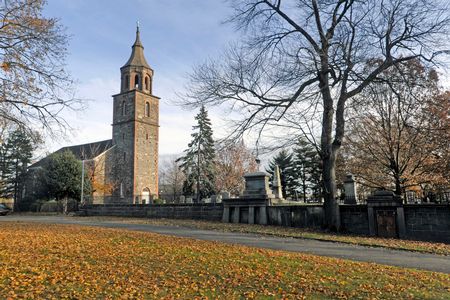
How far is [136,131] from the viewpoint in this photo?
44.6 metres

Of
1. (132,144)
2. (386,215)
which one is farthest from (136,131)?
(386,215)

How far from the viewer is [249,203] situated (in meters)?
18.2

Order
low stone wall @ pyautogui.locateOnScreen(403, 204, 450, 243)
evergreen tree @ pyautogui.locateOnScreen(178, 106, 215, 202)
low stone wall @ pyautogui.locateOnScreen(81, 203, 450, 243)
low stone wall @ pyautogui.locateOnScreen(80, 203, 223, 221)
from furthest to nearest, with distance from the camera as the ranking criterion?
evergreen tree @ pyautogui.locateOnScreen(178, 106, 215, 202) < low stone wall @ pyautogui.locateOnScreen(80, 203, 223, 221) < low stone wall @ pyautogui.locateOnScreen(81, 203, 450, 243) < low stone wall @ pyautogui.locateOnScreen(403, 204, 450, 243)

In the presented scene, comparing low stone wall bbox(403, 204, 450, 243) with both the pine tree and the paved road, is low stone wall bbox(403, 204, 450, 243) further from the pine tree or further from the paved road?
the pine tree

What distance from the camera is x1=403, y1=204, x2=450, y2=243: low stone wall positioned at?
12.7 m

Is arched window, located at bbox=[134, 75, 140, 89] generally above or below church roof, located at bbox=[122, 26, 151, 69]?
below

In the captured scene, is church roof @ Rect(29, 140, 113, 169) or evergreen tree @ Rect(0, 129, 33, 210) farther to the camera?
evergreen tree @ Rect(0, 129, 33, 210)


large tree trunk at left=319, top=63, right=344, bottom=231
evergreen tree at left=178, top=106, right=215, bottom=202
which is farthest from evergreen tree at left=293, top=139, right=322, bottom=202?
large tree trunk at left=319, top=63, right=344, bottom=231

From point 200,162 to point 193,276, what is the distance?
3540 cm

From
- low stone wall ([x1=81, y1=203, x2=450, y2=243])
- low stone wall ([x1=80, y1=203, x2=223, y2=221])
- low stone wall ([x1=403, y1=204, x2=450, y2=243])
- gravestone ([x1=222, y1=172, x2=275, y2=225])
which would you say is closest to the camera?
low stone wall ([x1=403, y1=204, x2=450, y2=243])

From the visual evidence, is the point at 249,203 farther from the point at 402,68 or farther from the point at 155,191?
the point at 155,191

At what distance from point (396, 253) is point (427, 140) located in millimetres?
12456

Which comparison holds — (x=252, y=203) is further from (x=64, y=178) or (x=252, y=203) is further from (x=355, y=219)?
(x=64, y=178)

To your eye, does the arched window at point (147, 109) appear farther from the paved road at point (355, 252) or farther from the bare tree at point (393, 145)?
the paved road at point (355, 252)
